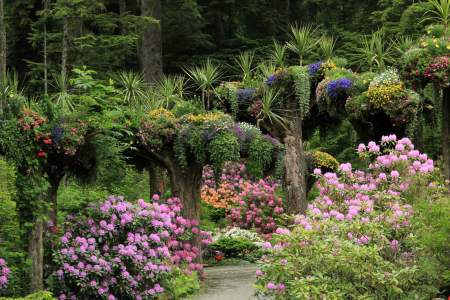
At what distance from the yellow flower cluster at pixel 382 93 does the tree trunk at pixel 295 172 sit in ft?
9.01

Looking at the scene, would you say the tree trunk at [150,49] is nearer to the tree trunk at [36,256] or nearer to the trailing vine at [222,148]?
the trailing vine at [222,148]

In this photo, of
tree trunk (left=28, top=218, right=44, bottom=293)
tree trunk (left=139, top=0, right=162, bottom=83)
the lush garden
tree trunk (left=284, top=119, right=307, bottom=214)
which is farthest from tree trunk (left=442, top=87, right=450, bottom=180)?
tree trunk (left=139, top=0, right=162, bottom=83)

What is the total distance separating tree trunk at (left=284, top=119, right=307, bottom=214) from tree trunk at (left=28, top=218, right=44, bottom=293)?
321 inches

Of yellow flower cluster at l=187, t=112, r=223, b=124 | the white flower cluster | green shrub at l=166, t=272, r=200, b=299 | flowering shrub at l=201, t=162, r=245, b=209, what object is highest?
yellow flower cluster at l=187, t=112, r=223, b=124

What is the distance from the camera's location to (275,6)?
32.2 m

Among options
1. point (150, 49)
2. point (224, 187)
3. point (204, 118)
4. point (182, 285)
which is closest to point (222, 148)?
point (204, 118)

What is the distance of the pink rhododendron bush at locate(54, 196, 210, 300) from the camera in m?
10.3

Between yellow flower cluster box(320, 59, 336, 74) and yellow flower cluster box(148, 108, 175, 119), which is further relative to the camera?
yellow flower cluster box(320, 59, 336, 74)

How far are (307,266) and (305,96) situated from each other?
362 inches

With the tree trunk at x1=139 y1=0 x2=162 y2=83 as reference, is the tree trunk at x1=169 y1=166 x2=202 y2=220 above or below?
below

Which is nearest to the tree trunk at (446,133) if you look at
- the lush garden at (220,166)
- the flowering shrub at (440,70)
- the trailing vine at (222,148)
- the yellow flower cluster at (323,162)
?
the lush garden at (220,166)

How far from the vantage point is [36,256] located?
32.5 feet

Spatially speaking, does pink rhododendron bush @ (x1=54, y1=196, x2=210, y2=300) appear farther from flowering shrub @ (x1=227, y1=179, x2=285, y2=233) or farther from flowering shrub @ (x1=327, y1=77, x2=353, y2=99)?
flowering shrub @ (x1=227, y1=179, x2=285, y2=233)

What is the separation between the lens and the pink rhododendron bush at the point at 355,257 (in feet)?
25.5
